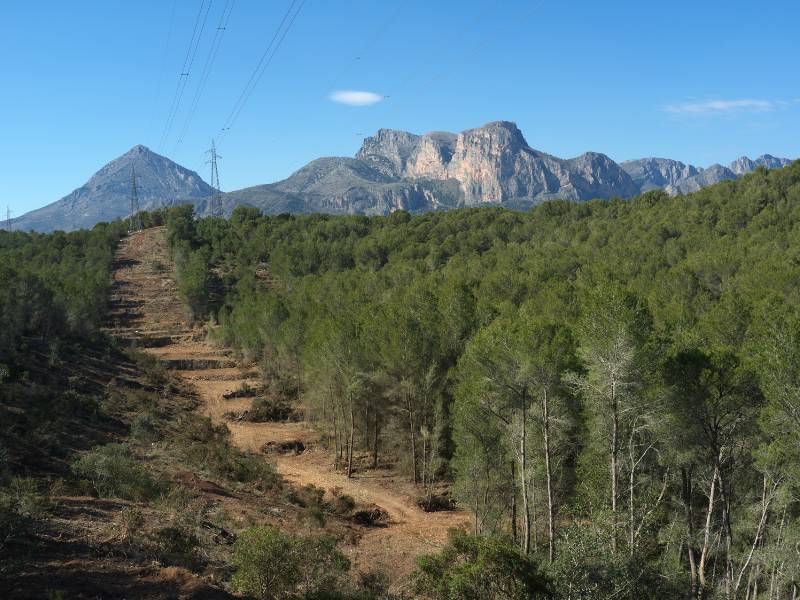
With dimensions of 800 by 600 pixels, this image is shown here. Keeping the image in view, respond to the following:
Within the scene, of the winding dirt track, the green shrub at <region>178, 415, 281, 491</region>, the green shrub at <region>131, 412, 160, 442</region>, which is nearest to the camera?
the winding dirt track

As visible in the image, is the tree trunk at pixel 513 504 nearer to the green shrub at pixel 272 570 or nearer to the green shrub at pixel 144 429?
the green shrub at pixel 272 570

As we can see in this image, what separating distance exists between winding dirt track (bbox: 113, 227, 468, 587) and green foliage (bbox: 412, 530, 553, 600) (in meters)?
5.26

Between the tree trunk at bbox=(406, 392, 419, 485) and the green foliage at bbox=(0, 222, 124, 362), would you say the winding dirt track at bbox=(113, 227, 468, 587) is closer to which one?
the tree trunk at bbox=(406, 392, 419, 485)

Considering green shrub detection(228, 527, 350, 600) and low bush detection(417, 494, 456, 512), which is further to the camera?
low bush detection(417, 494, 456, 512)

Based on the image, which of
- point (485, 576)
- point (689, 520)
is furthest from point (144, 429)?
point (689, 520)

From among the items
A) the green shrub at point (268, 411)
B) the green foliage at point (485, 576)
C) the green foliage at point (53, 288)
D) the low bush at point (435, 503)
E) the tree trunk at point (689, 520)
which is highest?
the green foliage at point (53, 288)

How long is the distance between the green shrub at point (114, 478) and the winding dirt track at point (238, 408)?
26.0 ft

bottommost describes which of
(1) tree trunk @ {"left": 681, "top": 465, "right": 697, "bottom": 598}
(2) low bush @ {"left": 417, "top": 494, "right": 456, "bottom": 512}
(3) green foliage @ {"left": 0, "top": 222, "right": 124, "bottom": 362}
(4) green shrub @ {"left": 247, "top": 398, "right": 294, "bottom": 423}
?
(2) low bush @ {"left": 417, "top": 494, "right": 456, "bottom": 512}

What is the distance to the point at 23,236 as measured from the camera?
110m

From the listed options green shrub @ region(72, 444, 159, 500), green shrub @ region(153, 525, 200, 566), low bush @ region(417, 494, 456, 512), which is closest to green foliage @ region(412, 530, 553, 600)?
green shrub @ region(153, 525, 200, 566)

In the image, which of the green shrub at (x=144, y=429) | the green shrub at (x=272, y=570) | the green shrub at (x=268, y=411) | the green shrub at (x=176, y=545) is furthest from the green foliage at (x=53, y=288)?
the green shrub at (x=272, y=570)

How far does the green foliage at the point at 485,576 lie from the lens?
42.1 ft

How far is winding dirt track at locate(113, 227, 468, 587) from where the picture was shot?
24000 mm

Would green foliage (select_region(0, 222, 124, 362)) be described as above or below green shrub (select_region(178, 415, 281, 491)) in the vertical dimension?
above
